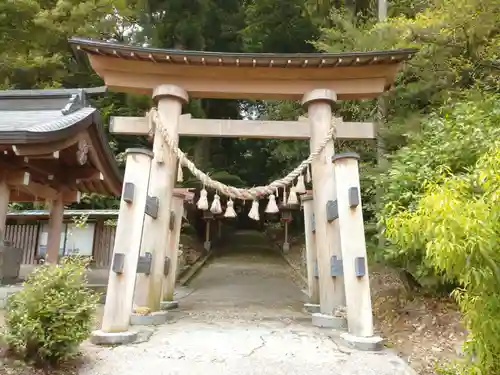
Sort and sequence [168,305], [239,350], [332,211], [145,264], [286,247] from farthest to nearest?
[286,247]
[168,305]
[332,211]
[145,264]
[239,350]

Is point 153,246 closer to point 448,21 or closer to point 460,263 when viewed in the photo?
point 460,263

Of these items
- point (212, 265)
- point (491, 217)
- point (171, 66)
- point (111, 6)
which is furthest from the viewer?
point (212, 265)

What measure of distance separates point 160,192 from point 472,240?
4.30m

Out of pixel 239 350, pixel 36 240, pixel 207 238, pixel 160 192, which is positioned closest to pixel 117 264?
pixel 160 192

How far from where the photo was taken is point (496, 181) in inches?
93.9

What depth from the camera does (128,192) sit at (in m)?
4.60

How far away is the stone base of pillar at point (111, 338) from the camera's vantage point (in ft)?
13.5

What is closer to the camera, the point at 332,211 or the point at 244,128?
the point at 332,211

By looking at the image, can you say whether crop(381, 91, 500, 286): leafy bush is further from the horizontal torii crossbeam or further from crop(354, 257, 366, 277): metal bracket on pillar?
the horizontal torii crossbeam

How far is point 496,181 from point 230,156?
18803mm

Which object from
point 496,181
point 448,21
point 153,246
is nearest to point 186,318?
point 153,246

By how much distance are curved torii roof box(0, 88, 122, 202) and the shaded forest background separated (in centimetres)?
459

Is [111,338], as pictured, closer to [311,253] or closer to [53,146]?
[53,146]

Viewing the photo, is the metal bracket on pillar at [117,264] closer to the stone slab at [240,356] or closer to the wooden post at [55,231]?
the stone slab at [240,356]
